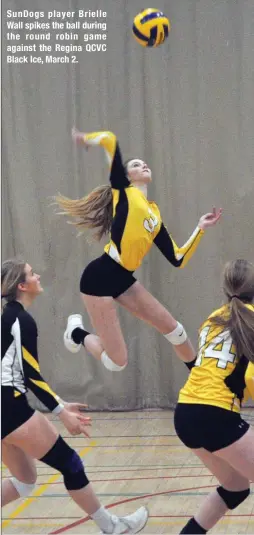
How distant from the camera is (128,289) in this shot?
5859mm

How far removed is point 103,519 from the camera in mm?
4668

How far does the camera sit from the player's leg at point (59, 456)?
4340 millimetres

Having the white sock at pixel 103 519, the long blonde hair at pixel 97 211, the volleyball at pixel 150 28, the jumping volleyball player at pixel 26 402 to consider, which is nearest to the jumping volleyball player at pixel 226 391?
the jumping volleyball player at pixel 26 402

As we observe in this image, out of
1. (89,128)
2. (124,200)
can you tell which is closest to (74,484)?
(124,200)

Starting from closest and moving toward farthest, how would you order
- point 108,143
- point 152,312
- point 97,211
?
1. point 108,143
2. point 152,312
3. point 97,211

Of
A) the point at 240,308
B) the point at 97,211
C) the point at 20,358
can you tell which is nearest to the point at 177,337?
the point at 97,211

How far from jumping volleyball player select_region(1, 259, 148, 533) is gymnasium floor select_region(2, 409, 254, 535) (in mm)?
888

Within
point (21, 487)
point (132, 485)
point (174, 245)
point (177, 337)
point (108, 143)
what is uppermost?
point (108, 143)

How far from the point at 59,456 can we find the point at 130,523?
2.24 ft

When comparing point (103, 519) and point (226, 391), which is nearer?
point (226, 391)

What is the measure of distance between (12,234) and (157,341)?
1893 millimetres

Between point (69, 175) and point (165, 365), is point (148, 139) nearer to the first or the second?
point (69, 175)

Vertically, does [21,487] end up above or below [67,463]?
below

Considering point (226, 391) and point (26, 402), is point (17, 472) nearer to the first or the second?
point (26, 402)
